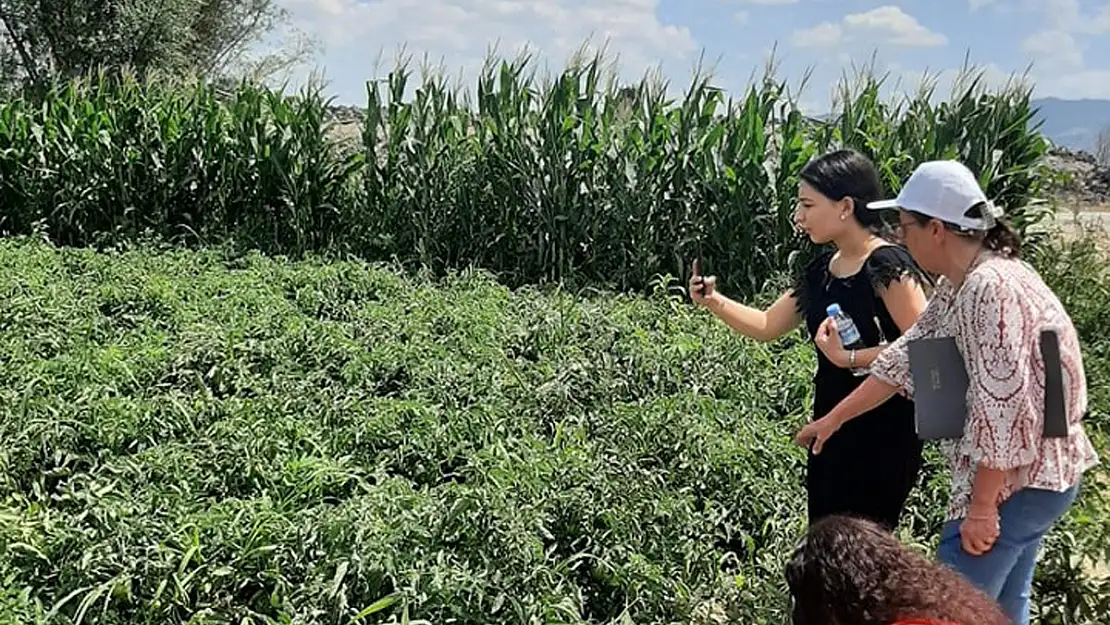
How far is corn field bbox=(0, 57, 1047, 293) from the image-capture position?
7.89 meters

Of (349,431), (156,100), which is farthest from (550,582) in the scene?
(156,100)

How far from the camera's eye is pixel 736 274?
308 inches

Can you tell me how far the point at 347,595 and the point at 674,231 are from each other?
5590mm

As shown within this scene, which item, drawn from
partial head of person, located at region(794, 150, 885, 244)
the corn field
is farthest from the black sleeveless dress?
the corn field

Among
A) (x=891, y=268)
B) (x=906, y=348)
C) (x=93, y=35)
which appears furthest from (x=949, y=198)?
(x=93, y=35)

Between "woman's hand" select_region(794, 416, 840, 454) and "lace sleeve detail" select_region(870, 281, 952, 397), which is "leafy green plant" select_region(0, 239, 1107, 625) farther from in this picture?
"lace sleeve detail" select_region(870, 281, 952, 397)

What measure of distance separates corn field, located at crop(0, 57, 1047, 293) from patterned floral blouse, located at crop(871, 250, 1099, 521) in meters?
5.44

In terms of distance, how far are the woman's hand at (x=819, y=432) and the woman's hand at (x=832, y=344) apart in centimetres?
16

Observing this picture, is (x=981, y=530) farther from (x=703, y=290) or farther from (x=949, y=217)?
(x=703, y=290)

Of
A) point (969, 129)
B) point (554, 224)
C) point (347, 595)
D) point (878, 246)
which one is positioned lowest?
point (347, 595)

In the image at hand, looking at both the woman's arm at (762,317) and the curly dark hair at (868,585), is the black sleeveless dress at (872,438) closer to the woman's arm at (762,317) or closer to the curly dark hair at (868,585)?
the woman's arm at (762,317)

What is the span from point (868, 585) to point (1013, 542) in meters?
1.09

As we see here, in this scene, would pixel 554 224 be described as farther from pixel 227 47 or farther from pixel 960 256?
pixel 227 47

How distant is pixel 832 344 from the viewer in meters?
2.91
